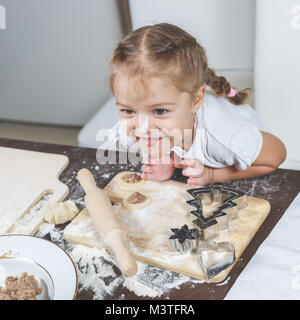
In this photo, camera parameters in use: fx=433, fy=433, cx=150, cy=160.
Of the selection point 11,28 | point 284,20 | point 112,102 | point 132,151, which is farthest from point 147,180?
point 11,28

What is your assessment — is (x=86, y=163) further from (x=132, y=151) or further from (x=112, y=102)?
(x=112, y=102)

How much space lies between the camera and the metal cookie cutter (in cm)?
75

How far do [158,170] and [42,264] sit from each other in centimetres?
37

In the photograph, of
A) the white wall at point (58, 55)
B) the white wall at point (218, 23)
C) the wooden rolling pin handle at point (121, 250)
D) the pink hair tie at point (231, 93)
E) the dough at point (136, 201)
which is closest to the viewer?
the wooden rolling pin handle at point (121, 250)

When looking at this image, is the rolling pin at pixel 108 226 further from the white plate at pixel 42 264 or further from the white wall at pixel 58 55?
the white wall at pixel 58 55

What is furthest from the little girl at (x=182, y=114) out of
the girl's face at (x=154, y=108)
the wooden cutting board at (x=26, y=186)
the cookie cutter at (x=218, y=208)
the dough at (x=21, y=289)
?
the dough at (x=21, y=289)

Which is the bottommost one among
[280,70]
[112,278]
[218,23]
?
[112,278]

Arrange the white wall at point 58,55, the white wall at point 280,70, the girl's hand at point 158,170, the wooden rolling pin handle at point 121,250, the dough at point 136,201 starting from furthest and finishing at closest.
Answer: the white wall at point 58,55, the white wall at point 280,70, the girl's hand at point 158,170, the dough at point 136,201, the wooden rolling pin handle at point 121,250

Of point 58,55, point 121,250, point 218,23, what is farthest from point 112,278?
point 58,55

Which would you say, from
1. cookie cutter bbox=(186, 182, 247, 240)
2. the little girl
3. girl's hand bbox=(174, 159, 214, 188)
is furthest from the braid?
cookie cutter bbox=(186, 182, 247, 240)

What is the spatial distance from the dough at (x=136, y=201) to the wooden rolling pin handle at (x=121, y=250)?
4.6 inches

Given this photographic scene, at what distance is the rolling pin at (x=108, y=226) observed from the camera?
2.44ft

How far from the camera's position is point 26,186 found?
106 centimetres

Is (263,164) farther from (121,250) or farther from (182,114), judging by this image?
(121,250)
